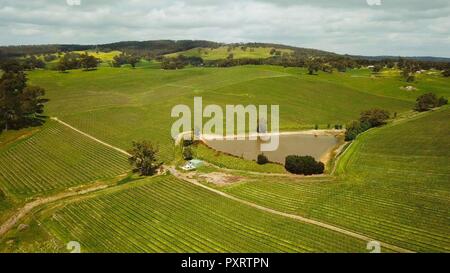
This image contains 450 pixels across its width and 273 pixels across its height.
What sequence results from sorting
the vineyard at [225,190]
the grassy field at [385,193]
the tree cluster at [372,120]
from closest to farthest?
1. the vineyard at [225,190]
2. the grassy field at [385,193]
3. the tree cluster at [372,120]

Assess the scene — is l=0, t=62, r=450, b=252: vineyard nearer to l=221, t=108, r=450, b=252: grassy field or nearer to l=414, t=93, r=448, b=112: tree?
l=221, t=108, r=450, b=252: grassy field

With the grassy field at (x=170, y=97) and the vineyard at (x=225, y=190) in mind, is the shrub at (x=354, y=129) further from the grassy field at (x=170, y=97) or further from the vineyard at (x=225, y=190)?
the grassy field at (x=170, y=97)

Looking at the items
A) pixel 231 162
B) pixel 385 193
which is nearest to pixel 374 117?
pixel 231 162

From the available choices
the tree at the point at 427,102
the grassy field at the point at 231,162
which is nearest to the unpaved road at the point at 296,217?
the grassy field at the point at 231,162

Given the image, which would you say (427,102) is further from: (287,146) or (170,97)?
(170,97)

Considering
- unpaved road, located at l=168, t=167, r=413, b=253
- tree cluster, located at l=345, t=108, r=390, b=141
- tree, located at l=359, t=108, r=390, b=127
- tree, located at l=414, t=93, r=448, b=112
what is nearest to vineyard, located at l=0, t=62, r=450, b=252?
unpaved road, located at l=168, t=167, r=413, b=253
